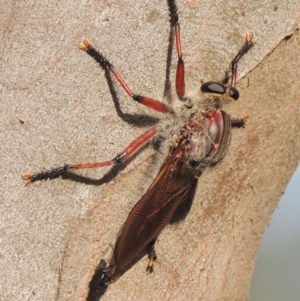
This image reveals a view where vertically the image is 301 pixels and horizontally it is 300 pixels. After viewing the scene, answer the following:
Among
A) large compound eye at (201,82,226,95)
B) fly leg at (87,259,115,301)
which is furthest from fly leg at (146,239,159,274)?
large compound eye at (201,82,226,95)

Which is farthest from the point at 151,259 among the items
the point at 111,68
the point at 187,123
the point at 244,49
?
the point at 244,49

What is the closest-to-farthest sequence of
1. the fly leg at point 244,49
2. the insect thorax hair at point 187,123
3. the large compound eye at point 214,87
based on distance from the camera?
1. the fly leg at point 244,49
2. the large compound eye at point 214,87
3. the insect thorax hair at point 187,123

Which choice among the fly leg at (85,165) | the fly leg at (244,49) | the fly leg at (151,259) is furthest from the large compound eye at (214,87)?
the fly leg at (151,259)

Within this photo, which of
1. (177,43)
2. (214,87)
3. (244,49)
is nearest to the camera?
(177,43)

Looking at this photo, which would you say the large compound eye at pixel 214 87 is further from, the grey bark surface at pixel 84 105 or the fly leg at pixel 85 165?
the fly leg at pixel 85 165

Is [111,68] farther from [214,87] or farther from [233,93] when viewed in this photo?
[233,93]

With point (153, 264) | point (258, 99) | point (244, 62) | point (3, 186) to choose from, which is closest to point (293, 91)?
point (258, 99)

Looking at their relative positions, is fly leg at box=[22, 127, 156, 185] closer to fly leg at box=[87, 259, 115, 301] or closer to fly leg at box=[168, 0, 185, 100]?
fly leg at box=[168, 0, 185, 100]
